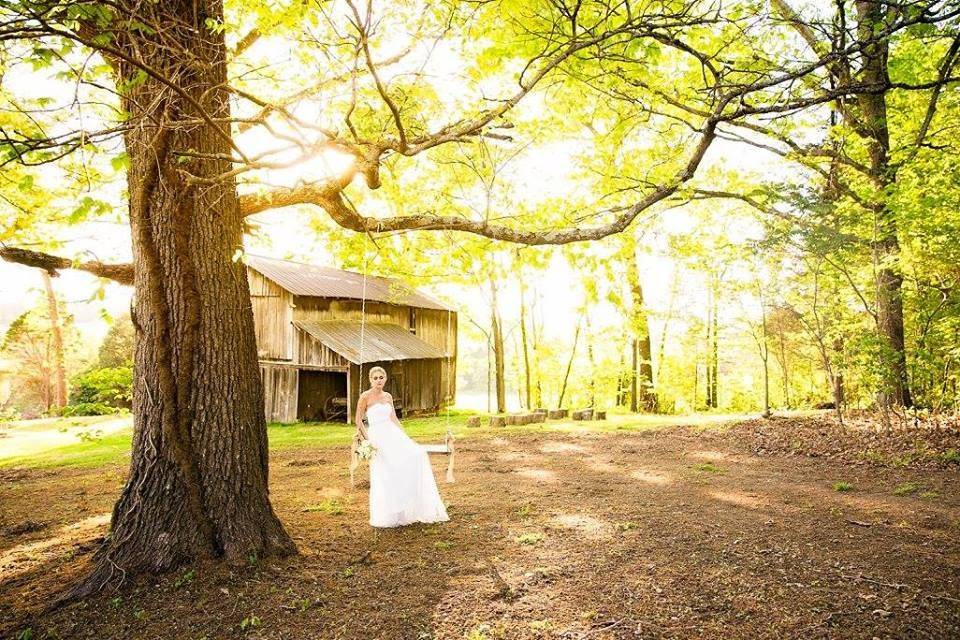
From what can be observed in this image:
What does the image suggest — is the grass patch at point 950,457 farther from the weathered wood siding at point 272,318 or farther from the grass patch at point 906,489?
the weathered wood siding at point 272,318

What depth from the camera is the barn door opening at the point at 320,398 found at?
2338 cm

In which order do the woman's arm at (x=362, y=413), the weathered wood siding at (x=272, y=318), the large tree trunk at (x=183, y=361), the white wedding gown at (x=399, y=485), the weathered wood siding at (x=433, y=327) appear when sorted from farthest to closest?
the weathered wood siding at (x=433, y=327) → the weathered wood siding at (x=272, y=318) → the woman's arm at (x=362, y=413) → the white wedding gown at (x=399, y=485) → the large tree trunk at (x=183, y=361)

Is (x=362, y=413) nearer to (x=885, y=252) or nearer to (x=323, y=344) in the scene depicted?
(x=885, y=252)

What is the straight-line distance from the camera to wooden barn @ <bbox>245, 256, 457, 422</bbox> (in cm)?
2194

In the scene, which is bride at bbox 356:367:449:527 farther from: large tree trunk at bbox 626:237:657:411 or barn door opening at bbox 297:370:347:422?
A: large tree trunk at bbox 626:237:657:411

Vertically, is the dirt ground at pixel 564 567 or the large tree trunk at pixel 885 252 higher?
the large tree trunk at pixel 885 252

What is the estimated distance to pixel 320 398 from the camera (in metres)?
24.1

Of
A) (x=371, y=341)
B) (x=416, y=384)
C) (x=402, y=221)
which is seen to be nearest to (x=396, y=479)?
(x=402, y=221)

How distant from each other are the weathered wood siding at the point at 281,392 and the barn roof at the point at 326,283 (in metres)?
3.58

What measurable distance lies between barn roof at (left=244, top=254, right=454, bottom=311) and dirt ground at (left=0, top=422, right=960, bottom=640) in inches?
532

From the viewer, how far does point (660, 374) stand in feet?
104

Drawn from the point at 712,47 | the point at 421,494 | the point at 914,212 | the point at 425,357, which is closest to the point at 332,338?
the point at 425,357

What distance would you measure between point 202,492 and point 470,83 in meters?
5.93

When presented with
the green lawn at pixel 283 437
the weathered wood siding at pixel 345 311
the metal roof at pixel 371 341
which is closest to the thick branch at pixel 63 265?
the green lawn at pixel 283 437
